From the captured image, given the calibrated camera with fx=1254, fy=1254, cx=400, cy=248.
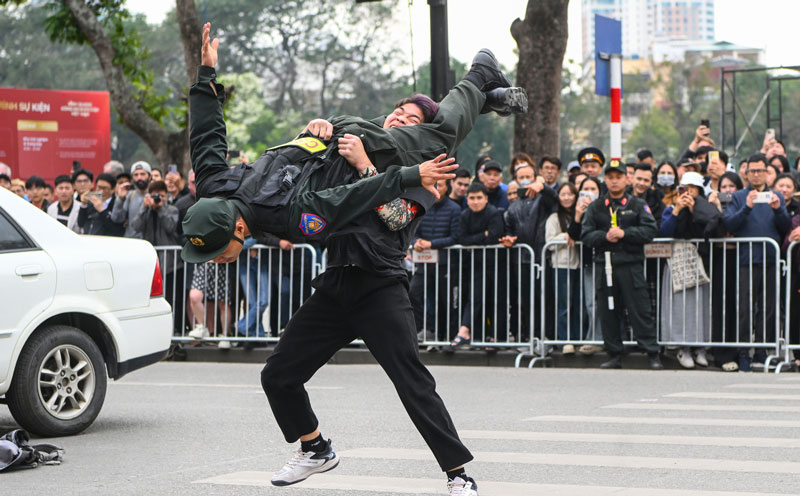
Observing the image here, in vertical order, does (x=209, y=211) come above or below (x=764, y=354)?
above

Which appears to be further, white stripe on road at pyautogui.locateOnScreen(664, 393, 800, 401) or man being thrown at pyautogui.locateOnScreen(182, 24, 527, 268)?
white stripe on road at pyautogui.locateOnScreen(664, 393, 800, 401)

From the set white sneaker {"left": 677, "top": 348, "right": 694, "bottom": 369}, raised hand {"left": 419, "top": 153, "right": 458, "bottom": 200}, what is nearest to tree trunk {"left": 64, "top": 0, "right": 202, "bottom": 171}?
white sneaker {"left": 677, "top": 348, "right": 694, "bottom": 369}

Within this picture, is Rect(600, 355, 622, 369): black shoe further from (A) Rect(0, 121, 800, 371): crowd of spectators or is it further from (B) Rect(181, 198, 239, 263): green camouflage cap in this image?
(B) Rect(181, 198, 239, 263): green camouflage cap

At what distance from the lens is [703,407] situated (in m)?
9.26

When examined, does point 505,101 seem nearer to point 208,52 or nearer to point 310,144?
point 310,144

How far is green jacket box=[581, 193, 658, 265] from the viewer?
487 inches

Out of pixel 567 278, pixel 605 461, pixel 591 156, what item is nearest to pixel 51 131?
pixel 591 156

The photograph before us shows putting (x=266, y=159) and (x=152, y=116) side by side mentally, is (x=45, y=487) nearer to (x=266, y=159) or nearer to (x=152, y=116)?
(x=266, y=159)

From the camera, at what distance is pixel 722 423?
835cm

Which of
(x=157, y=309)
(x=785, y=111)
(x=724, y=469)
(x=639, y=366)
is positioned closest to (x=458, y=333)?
(x=639, y=366)

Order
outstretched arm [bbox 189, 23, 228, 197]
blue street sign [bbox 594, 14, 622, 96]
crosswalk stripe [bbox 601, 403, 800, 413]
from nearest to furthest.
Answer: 1. outstretched arm [bbox 189, 23, 228, 197]
2. crosswalk stripe [bbox 601, 403, 800, 413]
3. blue street sign [bbox 594, 14, 622, 96]

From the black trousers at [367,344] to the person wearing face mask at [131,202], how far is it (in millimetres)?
9731

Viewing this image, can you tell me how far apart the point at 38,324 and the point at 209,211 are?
356cm

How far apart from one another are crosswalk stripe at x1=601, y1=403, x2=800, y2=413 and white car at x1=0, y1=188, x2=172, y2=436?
11.6 feet
